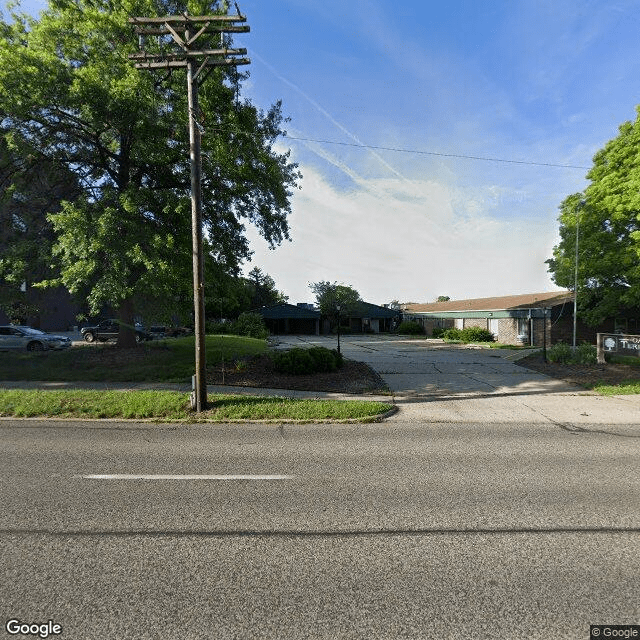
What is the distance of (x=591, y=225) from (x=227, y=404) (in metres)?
22.2

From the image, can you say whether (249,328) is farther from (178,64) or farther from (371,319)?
(178,64)

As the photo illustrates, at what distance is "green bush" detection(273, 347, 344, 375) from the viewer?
13781 millimetres

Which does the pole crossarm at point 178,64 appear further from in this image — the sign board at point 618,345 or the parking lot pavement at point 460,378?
the sign board at point 618,345

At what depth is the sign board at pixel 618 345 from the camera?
16.3 m

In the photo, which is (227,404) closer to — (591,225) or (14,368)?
(14,368)

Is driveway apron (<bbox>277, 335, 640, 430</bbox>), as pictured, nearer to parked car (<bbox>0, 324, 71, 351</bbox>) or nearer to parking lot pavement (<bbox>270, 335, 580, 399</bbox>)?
parking lot pavement (<bbox>270, 335, 580, 399</bbox>)

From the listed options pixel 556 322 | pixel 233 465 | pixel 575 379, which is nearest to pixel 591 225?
pixel 556 322

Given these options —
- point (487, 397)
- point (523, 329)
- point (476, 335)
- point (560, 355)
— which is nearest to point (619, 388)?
point (487, 397)

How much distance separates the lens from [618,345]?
55.1ft

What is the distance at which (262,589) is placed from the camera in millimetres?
3004

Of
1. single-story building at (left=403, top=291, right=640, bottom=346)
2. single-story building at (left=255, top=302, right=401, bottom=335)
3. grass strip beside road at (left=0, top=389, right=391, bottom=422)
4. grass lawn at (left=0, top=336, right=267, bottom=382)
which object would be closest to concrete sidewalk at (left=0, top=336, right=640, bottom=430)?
grass lawn at (left=0, top=336, right=267, bottom=382)

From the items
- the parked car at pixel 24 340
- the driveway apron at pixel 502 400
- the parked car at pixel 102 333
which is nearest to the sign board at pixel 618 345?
the driveway apron at pixel 502 400

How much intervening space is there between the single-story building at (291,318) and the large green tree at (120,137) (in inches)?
1324

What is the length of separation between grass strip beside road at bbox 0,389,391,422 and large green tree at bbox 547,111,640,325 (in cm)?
1792
